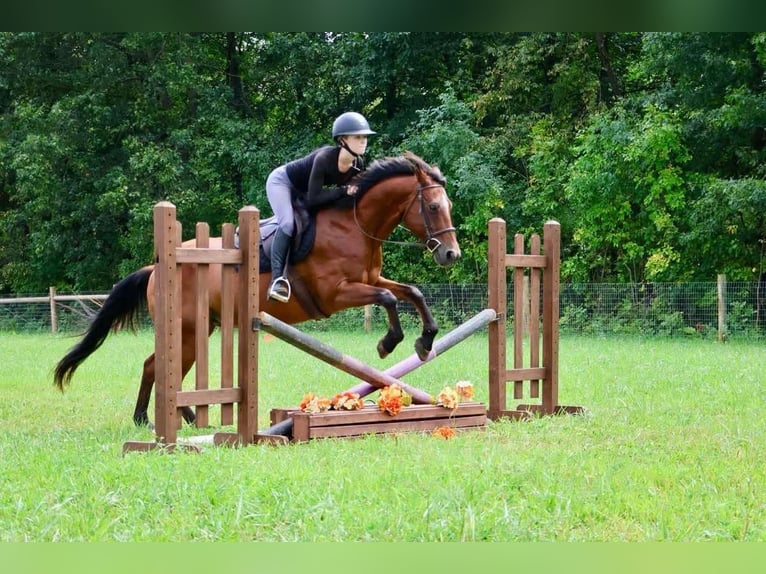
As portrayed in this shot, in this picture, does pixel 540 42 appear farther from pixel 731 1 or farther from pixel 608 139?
pixel 731 1

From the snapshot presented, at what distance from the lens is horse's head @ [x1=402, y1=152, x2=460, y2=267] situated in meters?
6.52

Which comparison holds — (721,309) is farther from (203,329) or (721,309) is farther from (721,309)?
(203,329)

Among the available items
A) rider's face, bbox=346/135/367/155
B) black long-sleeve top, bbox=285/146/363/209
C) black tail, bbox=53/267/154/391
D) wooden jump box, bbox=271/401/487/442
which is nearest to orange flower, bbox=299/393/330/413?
wooden jump box, bbox=271/401/487/442

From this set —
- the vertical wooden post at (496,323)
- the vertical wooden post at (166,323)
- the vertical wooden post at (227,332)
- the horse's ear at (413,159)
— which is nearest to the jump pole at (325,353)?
the vertical wooden post at (227,332)

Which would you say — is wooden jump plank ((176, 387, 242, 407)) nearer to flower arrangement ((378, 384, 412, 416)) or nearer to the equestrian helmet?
flower arrangement ((378, 384, 412, 416))

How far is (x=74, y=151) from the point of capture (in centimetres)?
2591

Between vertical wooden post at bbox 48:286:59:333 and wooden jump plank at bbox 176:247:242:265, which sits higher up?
wooden jump plank at bbox 176:247:242:265

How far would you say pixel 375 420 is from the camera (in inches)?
249

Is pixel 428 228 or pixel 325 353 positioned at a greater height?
pixel 428 228

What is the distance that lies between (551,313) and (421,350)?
1.56m

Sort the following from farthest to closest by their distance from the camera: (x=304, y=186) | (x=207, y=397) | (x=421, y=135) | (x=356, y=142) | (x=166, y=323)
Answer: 1. (x=421, y=135)
2. (x=304, y=186)
3. (x=356, y=142)
4. (x=207, y=397)
5. (x=166, y=323)

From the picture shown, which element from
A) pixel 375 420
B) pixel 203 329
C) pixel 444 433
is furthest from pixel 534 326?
pixel 203 329

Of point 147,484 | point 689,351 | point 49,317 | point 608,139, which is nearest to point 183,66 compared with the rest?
point 49,317

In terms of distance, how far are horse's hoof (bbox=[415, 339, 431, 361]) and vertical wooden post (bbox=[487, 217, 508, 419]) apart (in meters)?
0.76
